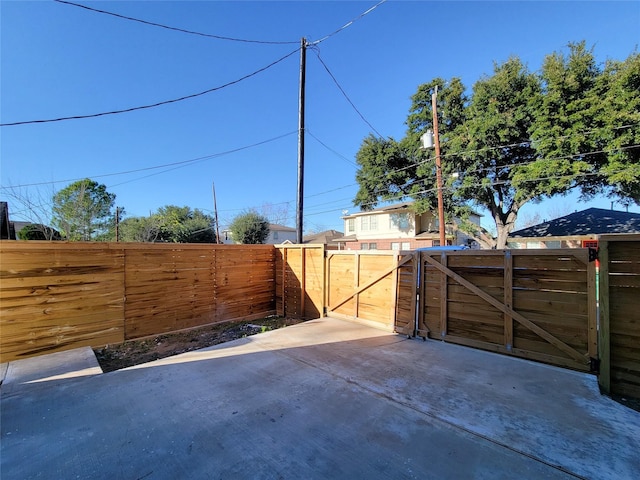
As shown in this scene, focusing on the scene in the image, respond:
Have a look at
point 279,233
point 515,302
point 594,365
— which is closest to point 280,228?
point 279,233

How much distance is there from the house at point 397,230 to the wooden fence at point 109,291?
54.2 feet

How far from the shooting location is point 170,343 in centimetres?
496

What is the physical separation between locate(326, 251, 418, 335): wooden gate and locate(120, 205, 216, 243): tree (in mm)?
20400

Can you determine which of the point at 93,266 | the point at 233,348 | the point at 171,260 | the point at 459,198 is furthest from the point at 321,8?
the point at 459,198

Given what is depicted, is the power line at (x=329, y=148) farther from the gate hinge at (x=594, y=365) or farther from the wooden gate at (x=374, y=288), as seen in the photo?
the gate hinge at (x=594, y=365)

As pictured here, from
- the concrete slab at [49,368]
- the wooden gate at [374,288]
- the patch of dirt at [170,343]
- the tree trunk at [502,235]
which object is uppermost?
the tree trunk at [502,235]

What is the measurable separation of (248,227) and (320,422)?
23.3 m

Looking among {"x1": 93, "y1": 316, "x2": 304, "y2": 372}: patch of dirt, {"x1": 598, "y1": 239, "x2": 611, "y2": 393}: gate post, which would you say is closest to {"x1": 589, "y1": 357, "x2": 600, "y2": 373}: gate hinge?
{"x1": 598, "y1": 239, "x2": 611, "y2": 393}: gate post

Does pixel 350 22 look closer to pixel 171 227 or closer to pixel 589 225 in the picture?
pixel 589 225

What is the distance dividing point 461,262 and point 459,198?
13854mm

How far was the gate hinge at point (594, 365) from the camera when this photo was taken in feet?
10.1

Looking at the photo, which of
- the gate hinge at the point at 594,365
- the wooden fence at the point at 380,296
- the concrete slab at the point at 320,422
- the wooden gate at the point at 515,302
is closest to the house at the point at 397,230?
the wooden fence at the point at 380,296

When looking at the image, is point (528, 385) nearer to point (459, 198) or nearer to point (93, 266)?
point (93, 266)

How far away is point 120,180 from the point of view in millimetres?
16906
